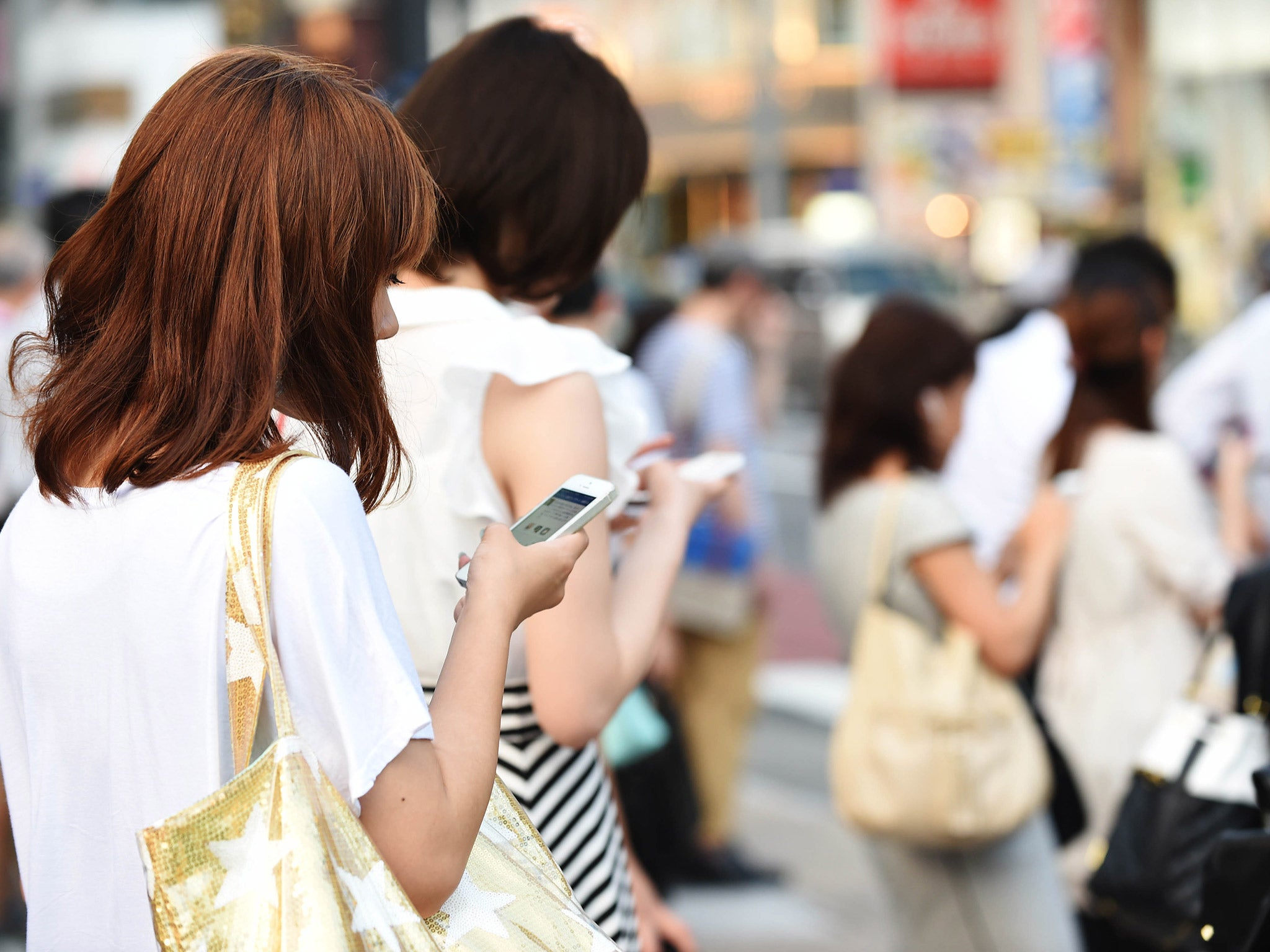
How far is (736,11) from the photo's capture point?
3456 cm

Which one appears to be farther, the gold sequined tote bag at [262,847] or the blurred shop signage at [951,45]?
the blurred shop signage at [951,45]

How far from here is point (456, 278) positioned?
6.66 ft

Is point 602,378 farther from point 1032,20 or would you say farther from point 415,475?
point 1032,20

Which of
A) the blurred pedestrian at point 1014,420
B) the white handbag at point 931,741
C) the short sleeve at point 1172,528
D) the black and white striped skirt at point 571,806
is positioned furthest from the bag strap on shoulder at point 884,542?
the blurred pedestrian at point 1014,420

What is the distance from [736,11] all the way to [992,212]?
10957 millimetres

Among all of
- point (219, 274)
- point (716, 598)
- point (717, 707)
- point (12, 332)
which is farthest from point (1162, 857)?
point (12, 332)

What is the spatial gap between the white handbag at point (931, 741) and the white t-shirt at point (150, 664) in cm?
198

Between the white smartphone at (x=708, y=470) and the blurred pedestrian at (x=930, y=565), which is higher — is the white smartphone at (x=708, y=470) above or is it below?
above

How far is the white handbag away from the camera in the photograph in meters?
3.03

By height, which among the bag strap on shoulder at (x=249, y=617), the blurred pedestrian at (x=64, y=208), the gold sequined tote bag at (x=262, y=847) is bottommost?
the blurred pedestrian at (x=64, y=208)

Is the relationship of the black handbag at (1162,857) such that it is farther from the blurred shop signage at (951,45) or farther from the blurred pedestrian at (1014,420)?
the blurred shop signage at (951,45)

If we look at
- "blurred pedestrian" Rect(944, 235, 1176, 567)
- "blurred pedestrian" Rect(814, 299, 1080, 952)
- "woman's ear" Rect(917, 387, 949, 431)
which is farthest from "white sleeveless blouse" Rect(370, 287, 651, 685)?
"blurred pedestrian" Rect(944, 235, 1176, 567)

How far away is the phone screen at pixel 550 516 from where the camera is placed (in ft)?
4.94

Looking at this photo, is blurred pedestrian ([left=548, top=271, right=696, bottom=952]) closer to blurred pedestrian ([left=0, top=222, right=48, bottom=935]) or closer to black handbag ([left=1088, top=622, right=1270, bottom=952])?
black handbag ([left=1088, top=622, right=1270, bottom=952])
